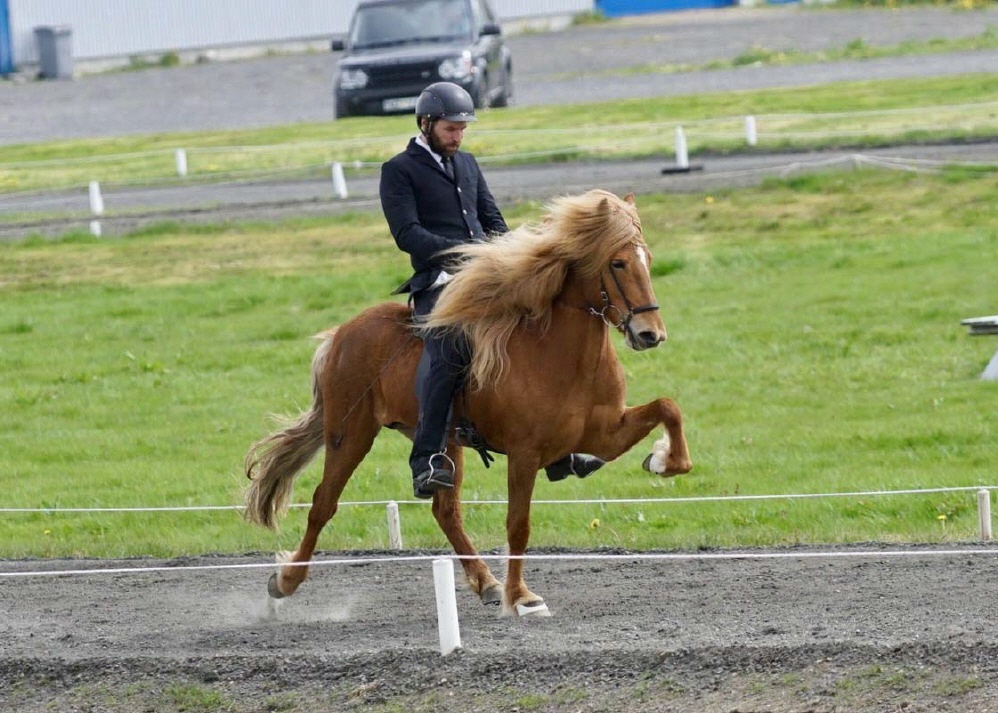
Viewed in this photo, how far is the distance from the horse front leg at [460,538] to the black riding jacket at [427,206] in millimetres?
1034

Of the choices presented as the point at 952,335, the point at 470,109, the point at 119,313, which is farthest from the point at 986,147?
the point at 470,109

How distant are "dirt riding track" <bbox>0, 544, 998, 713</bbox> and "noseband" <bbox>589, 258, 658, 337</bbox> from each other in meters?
1.25

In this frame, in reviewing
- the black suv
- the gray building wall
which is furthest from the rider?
the gray building wall

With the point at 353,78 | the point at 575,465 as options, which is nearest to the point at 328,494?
the point at 575,465

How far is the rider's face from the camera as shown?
8656mm

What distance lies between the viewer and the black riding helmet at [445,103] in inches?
336

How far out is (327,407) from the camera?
9.33 m

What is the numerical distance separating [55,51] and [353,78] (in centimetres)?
1856

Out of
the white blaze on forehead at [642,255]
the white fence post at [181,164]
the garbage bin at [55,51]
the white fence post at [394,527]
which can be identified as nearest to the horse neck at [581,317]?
the white blaze on forehead at [642,255]

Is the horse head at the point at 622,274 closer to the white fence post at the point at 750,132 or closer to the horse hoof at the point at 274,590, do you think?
the horse hoof at the point at 274,590

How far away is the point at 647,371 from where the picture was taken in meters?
16.3

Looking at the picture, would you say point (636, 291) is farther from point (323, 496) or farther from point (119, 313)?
point (119, 313)

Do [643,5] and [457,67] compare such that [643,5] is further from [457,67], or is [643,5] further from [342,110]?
[457,67]

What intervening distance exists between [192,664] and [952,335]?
10588 millimetres
